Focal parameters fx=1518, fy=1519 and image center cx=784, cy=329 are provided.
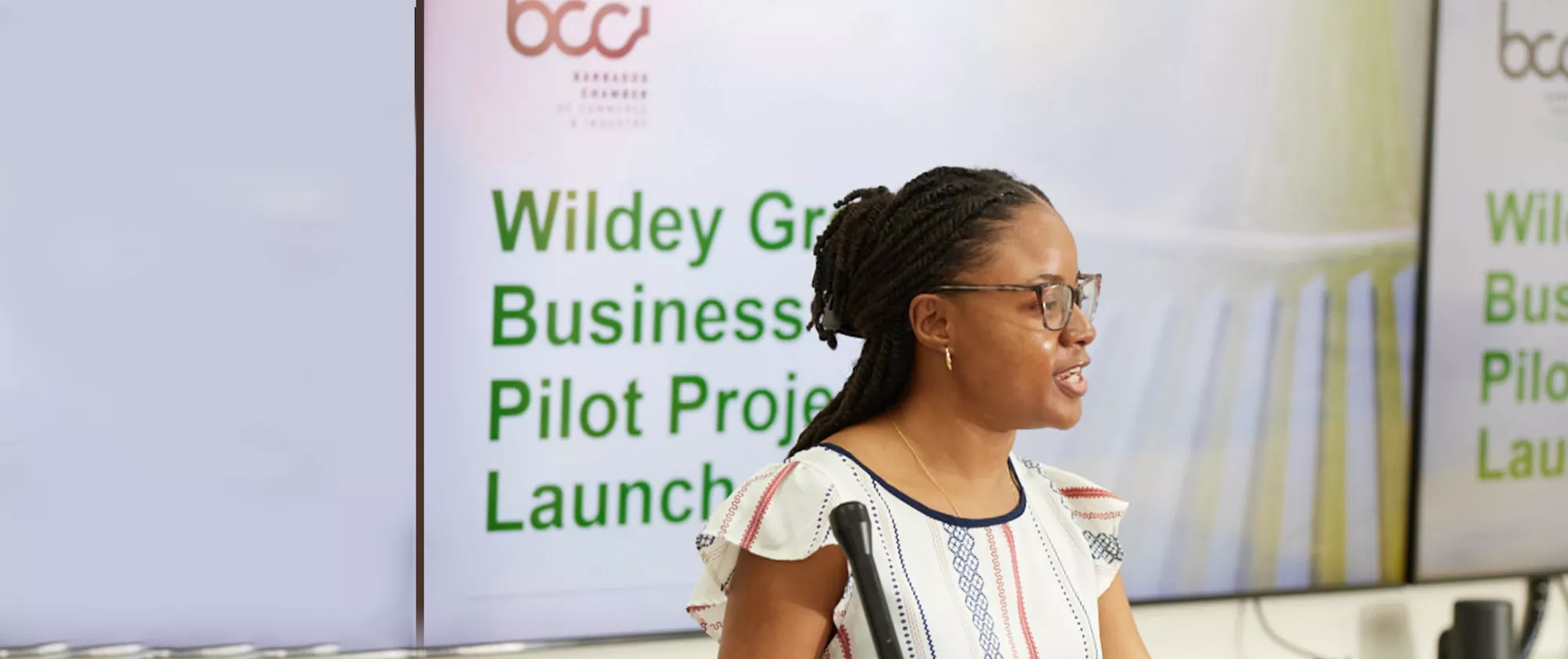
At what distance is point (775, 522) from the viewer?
1356mm

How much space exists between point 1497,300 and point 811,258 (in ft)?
4.84

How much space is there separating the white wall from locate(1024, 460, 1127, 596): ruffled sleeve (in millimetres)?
1279

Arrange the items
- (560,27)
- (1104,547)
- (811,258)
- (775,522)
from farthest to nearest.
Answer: (811,258), (560,27), (1104,547), (775,522)

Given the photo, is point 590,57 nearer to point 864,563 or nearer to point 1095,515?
point 1095,515

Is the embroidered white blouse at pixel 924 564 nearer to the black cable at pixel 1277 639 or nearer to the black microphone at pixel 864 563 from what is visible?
the black microphone at pixel 864 563

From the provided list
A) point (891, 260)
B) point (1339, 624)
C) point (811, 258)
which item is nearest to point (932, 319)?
point (891, 260)

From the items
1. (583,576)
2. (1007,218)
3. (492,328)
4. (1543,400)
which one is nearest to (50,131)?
(492,328)

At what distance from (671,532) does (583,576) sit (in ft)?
0.52

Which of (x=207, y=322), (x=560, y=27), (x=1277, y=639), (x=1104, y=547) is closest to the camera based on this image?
(x=1104, y=547)

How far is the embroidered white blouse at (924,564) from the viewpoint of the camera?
1.36 metres

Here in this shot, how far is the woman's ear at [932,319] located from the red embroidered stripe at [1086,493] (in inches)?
11.0

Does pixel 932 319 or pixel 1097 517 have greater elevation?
pixel 932 319

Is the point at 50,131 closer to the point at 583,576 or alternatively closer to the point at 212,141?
the point at 212,141

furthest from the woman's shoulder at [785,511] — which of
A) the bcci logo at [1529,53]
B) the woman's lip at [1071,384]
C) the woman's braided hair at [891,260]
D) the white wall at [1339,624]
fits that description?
the bcci logo at [1529,53]
